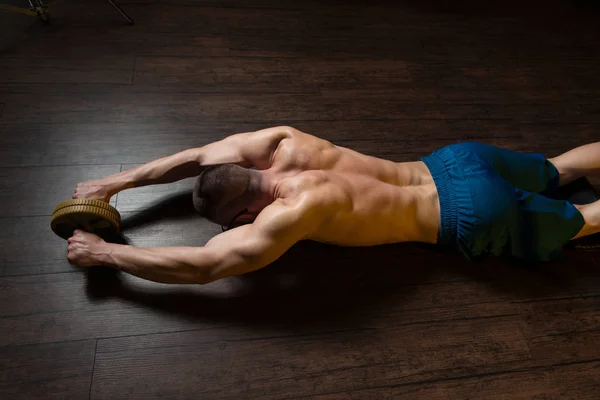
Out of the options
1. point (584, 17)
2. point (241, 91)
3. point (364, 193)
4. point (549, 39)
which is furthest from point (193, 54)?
point (584, 17)

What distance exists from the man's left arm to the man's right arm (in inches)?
11.5

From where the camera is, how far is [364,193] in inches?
59.5

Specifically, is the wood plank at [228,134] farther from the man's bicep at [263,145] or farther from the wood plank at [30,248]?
the man's bicep at [263,145]

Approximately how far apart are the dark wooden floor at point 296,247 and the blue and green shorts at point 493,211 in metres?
0.20

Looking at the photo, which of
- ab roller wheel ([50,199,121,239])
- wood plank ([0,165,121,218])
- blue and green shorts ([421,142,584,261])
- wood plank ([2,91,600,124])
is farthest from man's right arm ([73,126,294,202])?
blue and green shorts ([421,142,584,261])

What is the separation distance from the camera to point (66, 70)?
2.24 meters

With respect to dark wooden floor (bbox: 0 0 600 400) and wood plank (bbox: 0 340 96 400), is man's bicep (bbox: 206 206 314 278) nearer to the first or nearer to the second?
dark wooden floor (bbox: 0 0 600 400)

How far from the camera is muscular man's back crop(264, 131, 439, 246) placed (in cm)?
145

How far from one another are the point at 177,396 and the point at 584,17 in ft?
11.5

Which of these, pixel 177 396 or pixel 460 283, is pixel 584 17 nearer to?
pixel 460 283

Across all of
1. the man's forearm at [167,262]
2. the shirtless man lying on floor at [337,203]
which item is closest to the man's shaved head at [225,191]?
the shirtless man lying on floor at [337,203]

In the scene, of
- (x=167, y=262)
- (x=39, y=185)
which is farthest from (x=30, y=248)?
(x=167, y=262)

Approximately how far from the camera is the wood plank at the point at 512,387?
1.50 m

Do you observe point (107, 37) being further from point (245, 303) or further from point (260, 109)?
point (245, 303)
